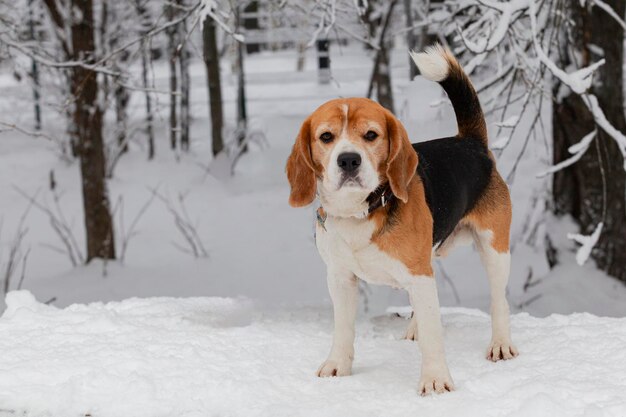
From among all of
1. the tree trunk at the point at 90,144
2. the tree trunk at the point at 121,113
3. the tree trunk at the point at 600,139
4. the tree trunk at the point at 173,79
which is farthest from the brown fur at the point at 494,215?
the tree trunk at the point at 121,113

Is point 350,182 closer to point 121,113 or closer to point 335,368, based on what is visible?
point 335,368

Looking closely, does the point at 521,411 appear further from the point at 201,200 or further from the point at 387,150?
the point at 201,200

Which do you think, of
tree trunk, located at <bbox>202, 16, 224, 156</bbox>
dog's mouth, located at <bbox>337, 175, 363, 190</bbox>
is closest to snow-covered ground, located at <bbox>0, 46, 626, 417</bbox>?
dog's mouth, located at <bbox>337, 175, 363, 190</bbox>

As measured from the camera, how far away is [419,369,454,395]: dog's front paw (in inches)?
123

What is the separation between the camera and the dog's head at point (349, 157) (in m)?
2.87

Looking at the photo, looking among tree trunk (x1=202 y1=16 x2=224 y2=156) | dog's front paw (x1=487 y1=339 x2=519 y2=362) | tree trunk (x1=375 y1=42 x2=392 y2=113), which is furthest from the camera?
tree trunk (x1=202 y1=16 x2=224 y2=156)

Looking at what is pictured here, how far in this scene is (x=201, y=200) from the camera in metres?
11.0

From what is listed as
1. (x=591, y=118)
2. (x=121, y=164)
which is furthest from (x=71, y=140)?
(x=591, y=118)

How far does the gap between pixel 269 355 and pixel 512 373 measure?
3.68 feet

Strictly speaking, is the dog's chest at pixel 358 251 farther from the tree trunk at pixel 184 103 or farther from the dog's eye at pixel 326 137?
the tree trunk at pixel 184 103

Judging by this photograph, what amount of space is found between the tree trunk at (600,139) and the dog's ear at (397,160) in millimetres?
Answer: 3724

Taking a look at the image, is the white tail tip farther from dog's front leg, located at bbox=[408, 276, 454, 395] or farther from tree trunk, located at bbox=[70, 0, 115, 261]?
tree trunk, located at bbox=[70, 0, 115, 261]

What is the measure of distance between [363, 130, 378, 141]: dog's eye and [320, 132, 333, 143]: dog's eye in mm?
129

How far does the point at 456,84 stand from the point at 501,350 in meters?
1.29
